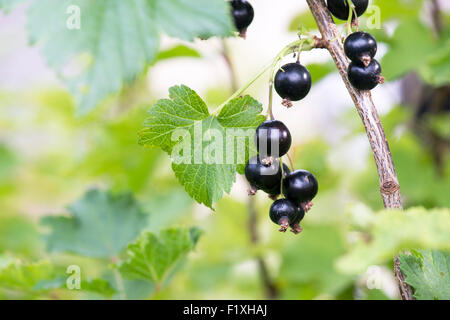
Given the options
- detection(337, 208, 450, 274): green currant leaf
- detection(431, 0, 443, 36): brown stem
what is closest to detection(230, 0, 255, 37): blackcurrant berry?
detection(337, 208, 450, 274): green currant leaf

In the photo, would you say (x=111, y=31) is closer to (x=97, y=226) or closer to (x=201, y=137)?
(x=201, y=137)

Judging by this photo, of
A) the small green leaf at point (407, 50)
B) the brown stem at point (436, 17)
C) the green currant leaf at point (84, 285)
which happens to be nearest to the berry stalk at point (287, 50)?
the green currant leaf at point (84, 285)

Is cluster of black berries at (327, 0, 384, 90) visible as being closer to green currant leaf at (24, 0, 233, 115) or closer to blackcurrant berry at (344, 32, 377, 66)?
blackcurrant berry at (344, 32, 377, 66)

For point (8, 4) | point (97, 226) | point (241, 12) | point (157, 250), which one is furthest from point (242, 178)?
point (8, 4)

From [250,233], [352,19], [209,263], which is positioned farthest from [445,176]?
[352,19]

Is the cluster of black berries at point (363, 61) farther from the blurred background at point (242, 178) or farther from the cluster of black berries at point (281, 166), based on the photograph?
the blurred background at point (242, 178)
